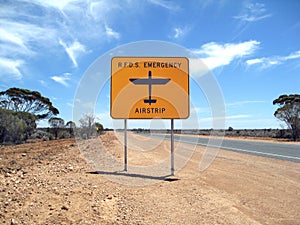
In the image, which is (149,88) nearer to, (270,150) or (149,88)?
(149,88)

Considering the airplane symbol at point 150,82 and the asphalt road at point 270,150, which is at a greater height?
the airplane symbol at point 150,82

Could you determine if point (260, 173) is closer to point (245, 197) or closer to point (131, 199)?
point (245, 197)

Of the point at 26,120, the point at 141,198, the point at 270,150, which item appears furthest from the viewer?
the point at 26,120

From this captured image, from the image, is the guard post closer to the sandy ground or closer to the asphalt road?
the sandy ground

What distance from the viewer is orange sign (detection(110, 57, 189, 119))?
7.80 meters

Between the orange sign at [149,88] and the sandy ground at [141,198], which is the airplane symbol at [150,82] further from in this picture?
the sandy ground at [141,198]

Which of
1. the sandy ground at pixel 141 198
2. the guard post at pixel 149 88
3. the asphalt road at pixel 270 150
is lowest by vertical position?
the sandy ground at pixel 141 198

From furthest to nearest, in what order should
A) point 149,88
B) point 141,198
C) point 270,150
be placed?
point 270,150, point 149,88, point 141,198

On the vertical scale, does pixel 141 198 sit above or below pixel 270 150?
below

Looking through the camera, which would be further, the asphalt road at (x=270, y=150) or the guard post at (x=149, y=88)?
the asphalt road at (x=270, y=150)

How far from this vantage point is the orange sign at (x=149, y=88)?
7.80 meters

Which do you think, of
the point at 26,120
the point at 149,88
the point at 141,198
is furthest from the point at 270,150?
the point at 26,120

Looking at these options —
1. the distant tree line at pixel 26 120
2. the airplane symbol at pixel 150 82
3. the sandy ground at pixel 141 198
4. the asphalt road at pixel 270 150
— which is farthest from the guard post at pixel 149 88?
the distant tree line at pixel 26 120

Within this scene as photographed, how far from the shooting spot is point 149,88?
307 inches
